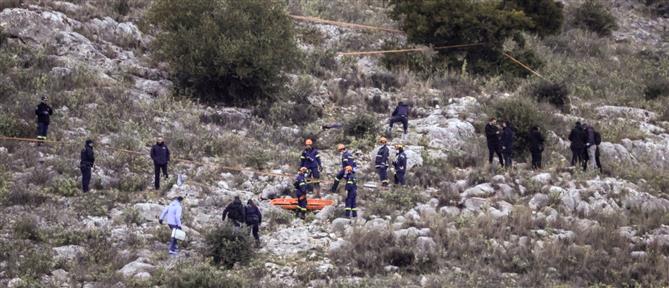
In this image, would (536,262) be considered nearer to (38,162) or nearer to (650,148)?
(650,148)

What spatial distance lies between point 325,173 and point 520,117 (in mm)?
5991

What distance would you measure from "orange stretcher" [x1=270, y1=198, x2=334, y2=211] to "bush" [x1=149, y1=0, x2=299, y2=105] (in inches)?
250

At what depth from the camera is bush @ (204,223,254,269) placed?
1727 centimetres

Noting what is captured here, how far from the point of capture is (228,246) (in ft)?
56.6

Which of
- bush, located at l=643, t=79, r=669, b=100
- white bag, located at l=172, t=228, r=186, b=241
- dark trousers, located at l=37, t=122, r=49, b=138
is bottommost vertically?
white bag, located at l=172, t=228, r=186, b=241

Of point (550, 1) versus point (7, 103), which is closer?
point (7, 103)

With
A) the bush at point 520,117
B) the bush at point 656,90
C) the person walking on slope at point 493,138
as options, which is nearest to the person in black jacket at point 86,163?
the person walking on slope at point 493,138

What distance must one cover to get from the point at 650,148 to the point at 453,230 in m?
9.01

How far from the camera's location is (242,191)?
822 inches

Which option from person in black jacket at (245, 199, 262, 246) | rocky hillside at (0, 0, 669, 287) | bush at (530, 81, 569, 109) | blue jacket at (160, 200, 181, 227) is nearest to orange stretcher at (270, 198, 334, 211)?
rocky hillside at (0, 0, 669, 287)

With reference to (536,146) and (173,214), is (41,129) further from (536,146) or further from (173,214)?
(536,146)

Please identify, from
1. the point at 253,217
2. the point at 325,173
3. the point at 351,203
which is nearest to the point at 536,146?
the point at 325,173

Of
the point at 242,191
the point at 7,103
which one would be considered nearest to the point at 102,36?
the point at 7,103

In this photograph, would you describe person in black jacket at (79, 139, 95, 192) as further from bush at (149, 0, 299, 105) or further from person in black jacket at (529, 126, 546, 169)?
person in black jacket at (529, 126, 546, 169)
